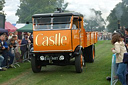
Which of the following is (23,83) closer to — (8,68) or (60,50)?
(60,50)

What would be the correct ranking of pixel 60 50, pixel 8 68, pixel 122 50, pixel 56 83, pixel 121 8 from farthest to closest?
pixel 121 8 < pixel 8 68 < pixel 60 50 < pixel 56 83 < pixel 122 50

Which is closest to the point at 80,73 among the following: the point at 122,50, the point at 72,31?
the point at 72,31

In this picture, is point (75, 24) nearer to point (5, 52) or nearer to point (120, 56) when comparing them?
point (5, 52)

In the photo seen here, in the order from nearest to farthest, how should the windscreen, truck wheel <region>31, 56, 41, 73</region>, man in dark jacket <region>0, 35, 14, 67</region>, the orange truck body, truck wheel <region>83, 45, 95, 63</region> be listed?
the orange truck body, truck wheel <region>31, 56, 41, 73</region>, the windscreen, man in dark jacket <region>0, 35, 14, 67</region>, truck wheel <region>83, 45, 95, 63</region>

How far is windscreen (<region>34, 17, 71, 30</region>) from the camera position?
1109cm

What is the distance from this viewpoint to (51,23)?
11242 millimetres

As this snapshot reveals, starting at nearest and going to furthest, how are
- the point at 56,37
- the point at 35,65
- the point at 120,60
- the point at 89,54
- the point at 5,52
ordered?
the point at 120,60 < the point at 56,37 < the point at 35,65 < the point at 5,52 < the point at 89,54

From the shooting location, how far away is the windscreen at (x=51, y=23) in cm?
1109

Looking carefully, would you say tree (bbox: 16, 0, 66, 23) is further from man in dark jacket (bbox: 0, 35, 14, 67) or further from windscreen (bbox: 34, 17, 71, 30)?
windscreen (bbox: 34, 17, 71, 30)

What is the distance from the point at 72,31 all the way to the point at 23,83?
3.08 metres

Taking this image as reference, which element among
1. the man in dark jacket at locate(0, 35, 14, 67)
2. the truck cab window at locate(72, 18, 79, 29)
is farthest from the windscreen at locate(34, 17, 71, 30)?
the man in dark jacket at locate(0, 35, 14, 67)

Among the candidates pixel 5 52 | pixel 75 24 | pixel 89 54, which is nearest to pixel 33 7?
pixel 89 54

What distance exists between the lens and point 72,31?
35.5 feet

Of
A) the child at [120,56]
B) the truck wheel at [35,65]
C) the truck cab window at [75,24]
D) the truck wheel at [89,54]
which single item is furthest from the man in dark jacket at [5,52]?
the child at [120,56]
